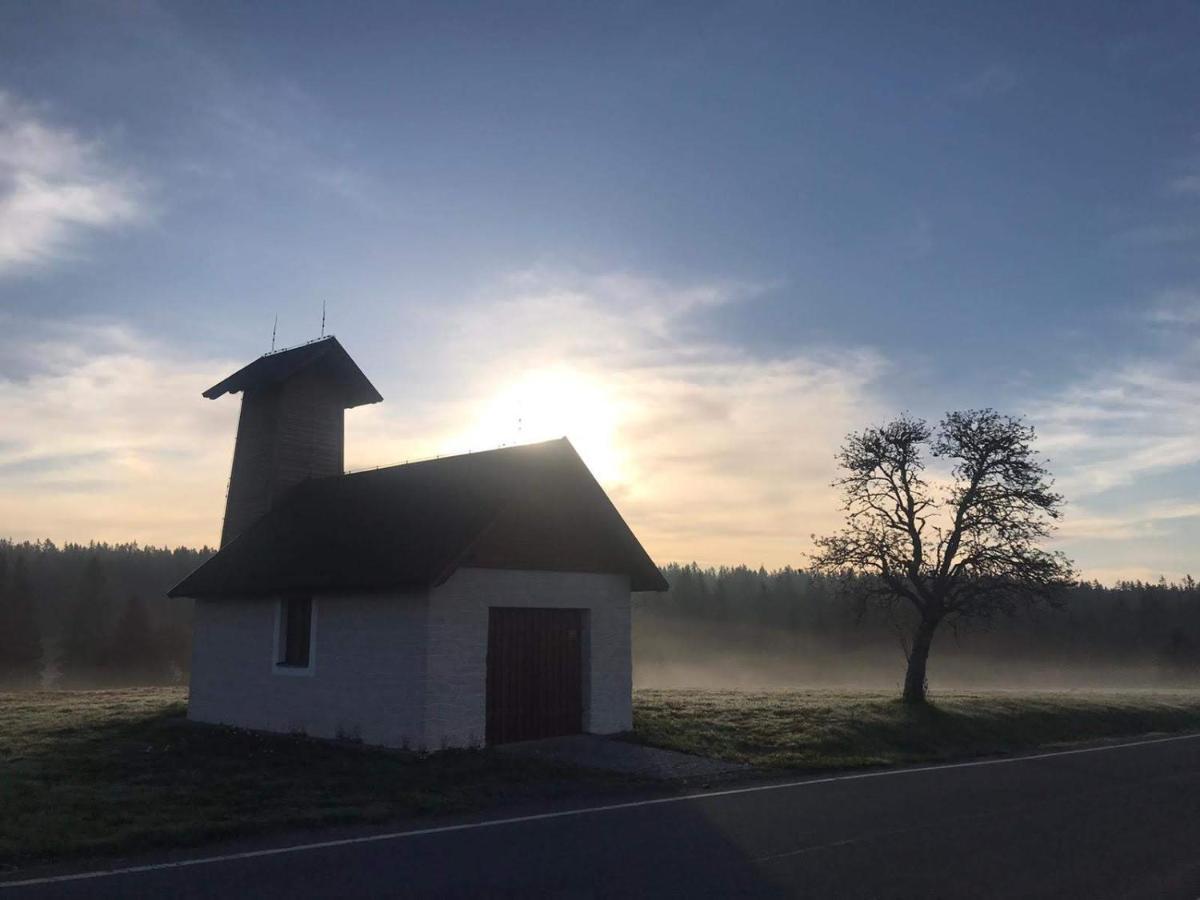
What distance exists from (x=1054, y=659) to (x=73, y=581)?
122845 mm

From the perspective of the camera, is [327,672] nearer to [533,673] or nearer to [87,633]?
[533,673]

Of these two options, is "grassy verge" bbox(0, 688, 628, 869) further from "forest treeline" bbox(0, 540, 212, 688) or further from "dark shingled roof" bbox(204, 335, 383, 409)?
"forest treeline" bbox(0, 540, 212, 688)

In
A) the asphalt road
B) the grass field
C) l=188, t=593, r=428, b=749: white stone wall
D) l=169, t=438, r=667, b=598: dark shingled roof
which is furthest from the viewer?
l=169, t=438, r=667, b=598: dark shingled roof

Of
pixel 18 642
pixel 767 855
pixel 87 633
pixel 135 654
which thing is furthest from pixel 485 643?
pixel 87 633

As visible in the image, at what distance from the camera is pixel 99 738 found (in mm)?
19969

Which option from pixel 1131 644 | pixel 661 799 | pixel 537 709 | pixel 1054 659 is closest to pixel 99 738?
pixel 537 709

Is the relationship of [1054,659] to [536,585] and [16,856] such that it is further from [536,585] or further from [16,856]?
[16,856]

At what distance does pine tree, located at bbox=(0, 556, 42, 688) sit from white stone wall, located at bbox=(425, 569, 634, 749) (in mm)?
69535

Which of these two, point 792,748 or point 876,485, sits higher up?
point 876,485

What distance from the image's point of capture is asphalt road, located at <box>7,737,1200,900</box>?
8047 mm

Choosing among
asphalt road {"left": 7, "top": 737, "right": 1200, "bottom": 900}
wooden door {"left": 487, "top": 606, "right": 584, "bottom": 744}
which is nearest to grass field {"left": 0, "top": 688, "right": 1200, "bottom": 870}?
wooden door {"left": 487, "top": 606, "right": 584, "bottom": 744}

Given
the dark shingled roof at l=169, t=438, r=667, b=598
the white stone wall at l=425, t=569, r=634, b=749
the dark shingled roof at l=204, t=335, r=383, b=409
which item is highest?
the dark shingled roof at l=204, t=335, r=383, b=409

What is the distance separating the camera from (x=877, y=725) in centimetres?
2248

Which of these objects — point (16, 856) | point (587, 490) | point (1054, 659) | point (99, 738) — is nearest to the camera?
point (16, 856)
